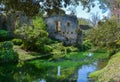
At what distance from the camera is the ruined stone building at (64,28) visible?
4916 cm

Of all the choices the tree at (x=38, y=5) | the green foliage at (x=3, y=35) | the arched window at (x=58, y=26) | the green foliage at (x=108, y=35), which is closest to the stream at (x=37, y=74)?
the green foliage at (x=108, y=35)

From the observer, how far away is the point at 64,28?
50.7 m

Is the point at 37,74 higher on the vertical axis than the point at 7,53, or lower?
lower

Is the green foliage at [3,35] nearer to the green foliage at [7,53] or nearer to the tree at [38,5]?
the green foliage at [7,53]

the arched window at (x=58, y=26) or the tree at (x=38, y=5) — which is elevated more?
the tree at (x=38, y=5)

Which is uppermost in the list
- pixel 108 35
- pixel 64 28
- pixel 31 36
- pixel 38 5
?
pixel 38 5

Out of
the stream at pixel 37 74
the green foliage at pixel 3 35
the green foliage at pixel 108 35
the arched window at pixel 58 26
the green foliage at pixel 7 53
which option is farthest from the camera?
the arched window at pixel 58 26

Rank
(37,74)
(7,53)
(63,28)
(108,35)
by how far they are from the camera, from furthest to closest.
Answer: (63,28) < (108,35) < (7,53) < (37,74)

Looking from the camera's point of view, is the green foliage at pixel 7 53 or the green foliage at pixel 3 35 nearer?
the green foliage at pixel 7 53

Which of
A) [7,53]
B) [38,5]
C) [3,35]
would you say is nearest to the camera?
[38,5]

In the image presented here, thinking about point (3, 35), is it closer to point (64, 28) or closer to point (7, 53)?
point (7, 53)

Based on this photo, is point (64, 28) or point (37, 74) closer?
point (37, 74)

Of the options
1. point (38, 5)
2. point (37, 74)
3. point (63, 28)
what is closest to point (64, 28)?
point (63, 28)

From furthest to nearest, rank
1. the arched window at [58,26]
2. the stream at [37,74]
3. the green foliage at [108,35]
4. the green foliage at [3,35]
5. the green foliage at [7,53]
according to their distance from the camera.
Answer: the arched window at [58,26] < the green foliage at [3,35] < the green foliage at [108,35] < the green foliage at [7,53] < the stream at [37,74]
